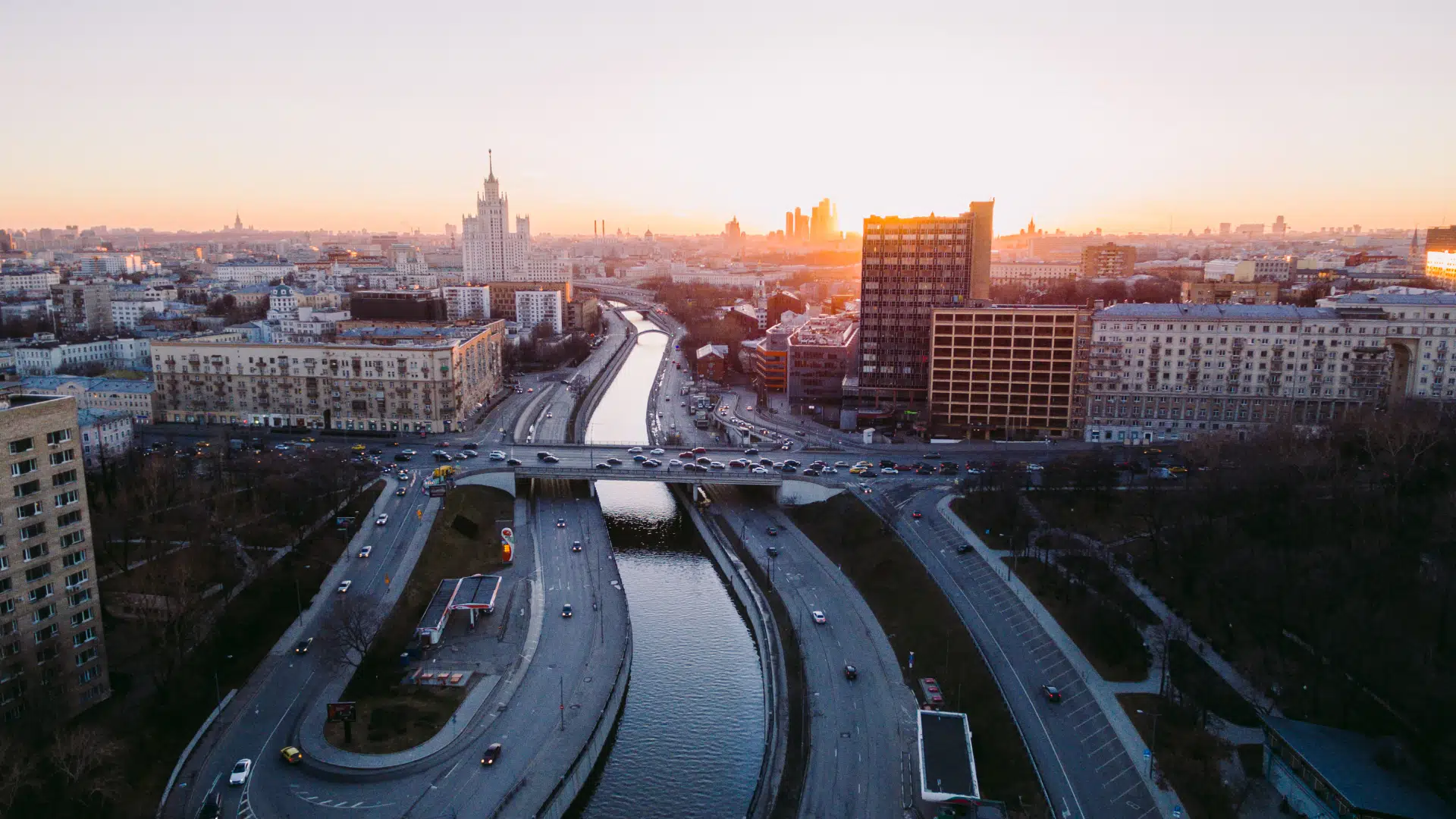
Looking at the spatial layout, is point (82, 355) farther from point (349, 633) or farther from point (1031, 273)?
point (1031, 273)

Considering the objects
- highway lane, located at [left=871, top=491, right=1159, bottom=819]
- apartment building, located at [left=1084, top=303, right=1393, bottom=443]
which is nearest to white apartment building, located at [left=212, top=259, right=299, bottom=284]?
apartment building, located at [left=1084, top=303, right=1393, bottom=443]

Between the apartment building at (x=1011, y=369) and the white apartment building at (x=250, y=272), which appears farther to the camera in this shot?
the white apartment building at (x=250, y=272)

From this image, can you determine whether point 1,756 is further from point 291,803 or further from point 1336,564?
point 1336,564

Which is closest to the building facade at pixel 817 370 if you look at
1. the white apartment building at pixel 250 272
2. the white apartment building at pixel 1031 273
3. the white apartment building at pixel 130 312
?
the white apartment building at pixel 130 312

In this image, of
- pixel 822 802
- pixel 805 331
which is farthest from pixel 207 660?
pixel 805 331

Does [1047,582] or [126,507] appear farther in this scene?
[126,507]

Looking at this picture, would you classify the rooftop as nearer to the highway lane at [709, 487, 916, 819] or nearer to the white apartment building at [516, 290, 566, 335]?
the highway lane at [709, 487, 916, 819]

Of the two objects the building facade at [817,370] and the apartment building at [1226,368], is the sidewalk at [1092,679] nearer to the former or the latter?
the apartment building at [1226,368]
